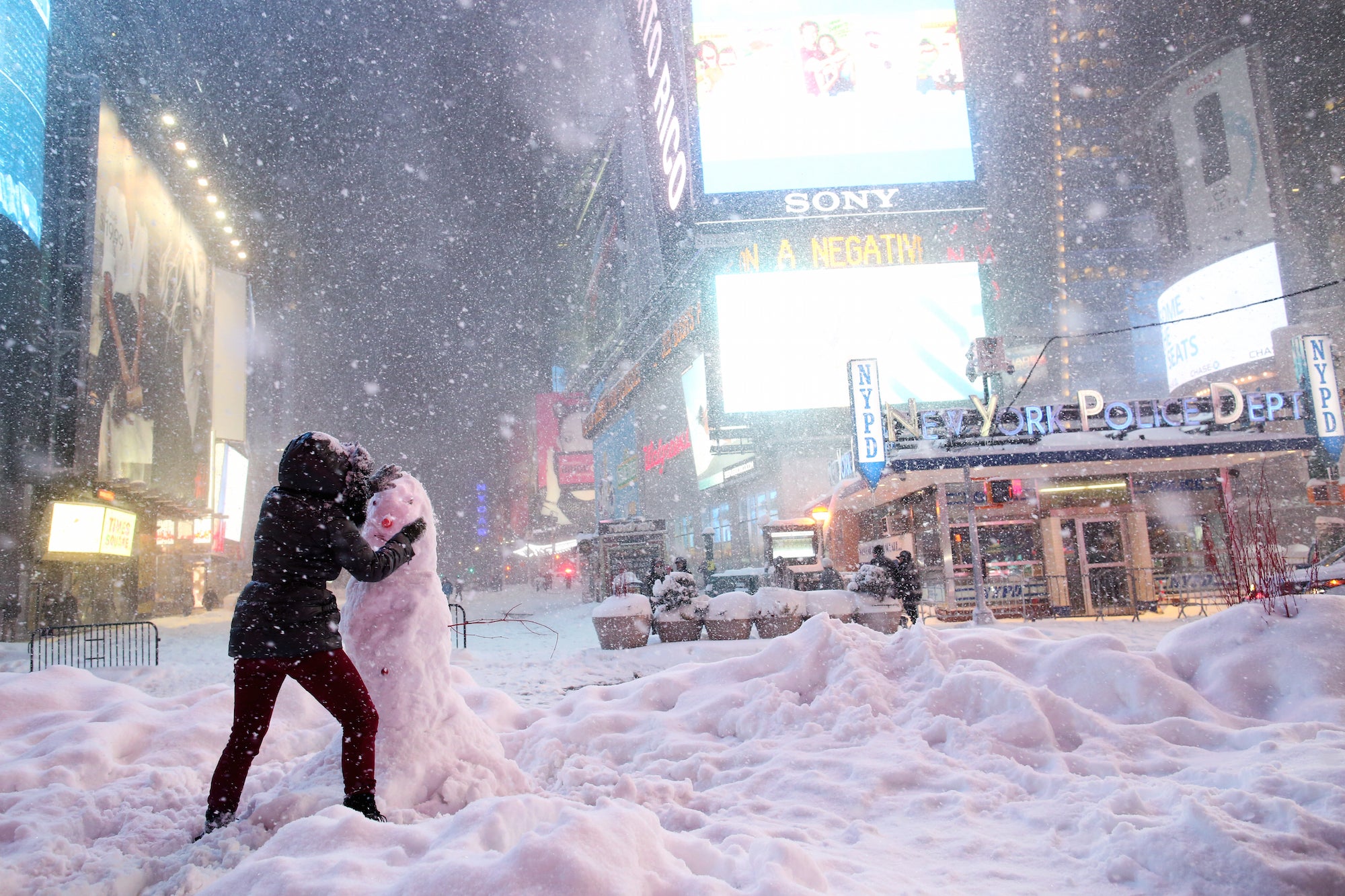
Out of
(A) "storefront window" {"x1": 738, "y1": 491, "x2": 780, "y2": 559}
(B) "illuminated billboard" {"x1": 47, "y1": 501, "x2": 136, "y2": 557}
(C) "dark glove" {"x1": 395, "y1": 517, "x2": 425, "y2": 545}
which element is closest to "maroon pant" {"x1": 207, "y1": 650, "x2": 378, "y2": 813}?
(C) "dark glove" {"x1": 395, "y1": 517, "x2": 425, "y2": 545}

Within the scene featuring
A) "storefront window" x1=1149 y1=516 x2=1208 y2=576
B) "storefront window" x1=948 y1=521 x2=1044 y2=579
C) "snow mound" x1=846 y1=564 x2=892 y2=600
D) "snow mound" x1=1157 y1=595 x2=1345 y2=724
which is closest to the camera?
"snow mound" x1=1157 y1=595 x2=1345 y2=724

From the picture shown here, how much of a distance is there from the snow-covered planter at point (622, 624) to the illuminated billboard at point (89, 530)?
57.4ft

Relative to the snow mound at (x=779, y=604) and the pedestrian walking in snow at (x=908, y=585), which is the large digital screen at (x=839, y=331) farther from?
the snow mound at (x=779, y=604)

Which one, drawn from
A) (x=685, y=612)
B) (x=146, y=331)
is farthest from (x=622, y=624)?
(x=146, y=331)

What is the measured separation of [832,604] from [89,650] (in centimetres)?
1699

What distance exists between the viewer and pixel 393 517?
4195 mm

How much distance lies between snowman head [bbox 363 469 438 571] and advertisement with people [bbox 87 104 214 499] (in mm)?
23512

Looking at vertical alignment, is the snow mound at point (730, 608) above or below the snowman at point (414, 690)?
below

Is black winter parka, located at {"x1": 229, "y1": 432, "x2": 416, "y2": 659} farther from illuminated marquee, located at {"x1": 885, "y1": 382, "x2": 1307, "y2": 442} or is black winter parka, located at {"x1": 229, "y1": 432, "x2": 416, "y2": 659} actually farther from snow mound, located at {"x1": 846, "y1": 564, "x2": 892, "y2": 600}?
illuminated marquee, located at {"x1": 885, "y1": 382, "x2": 1307, "y2": 442}

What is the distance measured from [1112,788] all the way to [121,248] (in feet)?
103

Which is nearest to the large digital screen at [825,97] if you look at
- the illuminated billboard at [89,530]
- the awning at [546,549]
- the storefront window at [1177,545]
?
the storefront window at [1177,545]

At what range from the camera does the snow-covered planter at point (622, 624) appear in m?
12.7

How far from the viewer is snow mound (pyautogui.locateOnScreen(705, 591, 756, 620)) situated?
12453 millimetres

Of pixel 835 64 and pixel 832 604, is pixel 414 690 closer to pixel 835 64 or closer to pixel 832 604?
pixel 832 604
